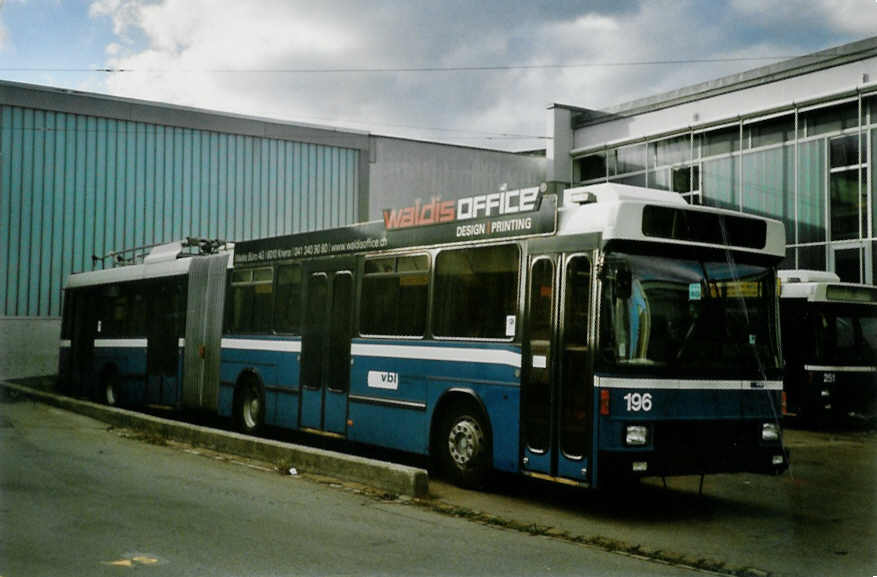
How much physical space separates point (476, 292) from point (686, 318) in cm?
251

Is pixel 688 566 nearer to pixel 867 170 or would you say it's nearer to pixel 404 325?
pixel 404 325

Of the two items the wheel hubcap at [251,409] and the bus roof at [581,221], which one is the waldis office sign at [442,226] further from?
the wheel hubcap at [251,409]

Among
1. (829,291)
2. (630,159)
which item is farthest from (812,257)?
(630,159)

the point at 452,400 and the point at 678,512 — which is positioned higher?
the point at 452,400

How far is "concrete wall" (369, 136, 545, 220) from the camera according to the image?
33.2 metres

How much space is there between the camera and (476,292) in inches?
414

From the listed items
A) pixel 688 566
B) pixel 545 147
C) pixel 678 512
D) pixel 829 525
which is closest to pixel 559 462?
pixel 678 512

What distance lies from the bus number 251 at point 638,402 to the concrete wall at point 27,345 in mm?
22510

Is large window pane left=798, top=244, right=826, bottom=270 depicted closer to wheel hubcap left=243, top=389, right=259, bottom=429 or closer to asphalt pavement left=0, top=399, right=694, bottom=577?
wheel hubcap left=243, top=389, right=259, bottom=429

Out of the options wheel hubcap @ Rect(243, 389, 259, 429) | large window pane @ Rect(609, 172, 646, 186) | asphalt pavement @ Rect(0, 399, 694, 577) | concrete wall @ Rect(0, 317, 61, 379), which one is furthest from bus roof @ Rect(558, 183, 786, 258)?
concrete wall @ Rect(0, 317, 61, 379)

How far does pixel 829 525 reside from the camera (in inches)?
361

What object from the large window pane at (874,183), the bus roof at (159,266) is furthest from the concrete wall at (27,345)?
the large window pane at (874,183)

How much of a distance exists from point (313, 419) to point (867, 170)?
15761mm

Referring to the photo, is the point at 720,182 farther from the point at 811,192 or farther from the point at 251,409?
the point at 251,409
